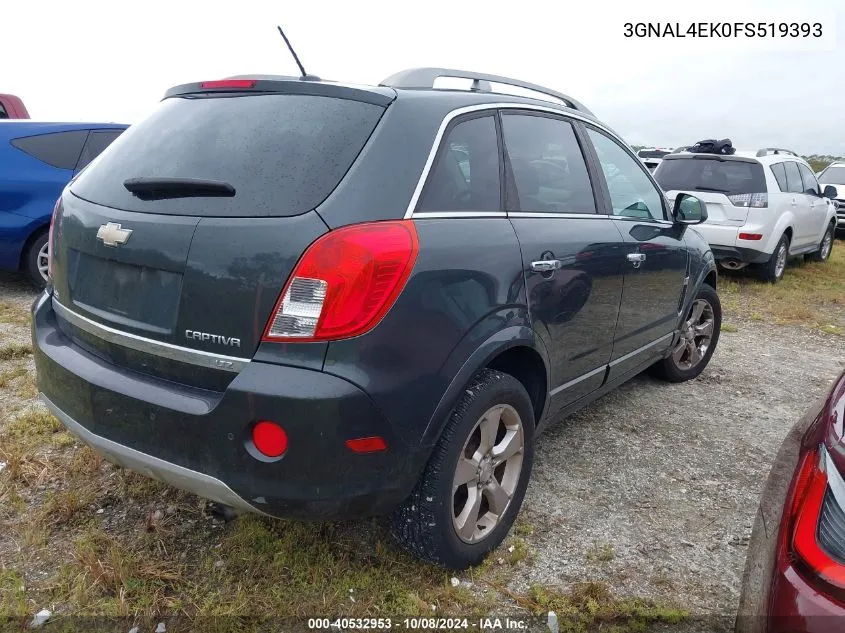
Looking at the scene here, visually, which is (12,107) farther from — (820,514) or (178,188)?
(820,514)

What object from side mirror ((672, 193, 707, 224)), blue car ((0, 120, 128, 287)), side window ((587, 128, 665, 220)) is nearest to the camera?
side window ((587, 128, 665, 220))

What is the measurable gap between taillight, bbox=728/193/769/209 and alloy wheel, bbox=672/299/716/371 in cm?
404

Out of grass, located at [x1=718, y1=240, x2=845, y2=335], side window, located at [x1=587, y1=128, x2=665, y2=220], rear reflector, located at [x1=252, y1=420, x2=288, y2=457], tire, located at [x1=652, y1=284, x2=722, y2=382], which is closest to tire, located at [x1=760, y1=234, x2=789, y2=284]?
grass, located at [x1=718, y1=240, x2=845, y2=335]

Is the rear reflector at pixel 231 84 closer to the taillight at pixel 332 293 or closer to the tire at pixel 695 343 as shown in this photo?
the taillight at pixel 332 293

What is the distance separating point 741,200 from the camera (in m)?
8.12

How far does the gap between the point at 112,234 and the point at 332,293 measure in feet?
2.71

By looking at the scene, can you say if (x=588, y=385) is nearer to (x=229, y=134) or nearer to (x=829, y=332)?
(x=229, y=134)

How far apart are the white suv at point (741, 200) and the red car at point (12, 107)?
381 inches

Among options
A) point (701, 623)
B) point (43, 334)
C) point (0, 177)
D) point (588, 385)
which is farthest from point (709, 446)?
point (0, 177)

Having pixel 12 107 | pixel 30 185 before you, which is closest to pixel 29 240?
pixel 30 185

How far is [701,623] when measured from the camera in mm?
2309

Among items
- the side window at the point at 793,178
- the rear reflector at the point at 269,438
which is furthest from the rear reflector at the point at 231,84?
the side window at the point at 793,178

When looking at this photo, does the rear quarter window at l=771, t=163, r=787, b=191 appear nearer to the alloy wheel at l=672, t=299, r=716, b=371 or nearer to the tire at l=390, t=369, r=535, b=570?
the alloy wheel at l=672, t=299, r=716, b=371

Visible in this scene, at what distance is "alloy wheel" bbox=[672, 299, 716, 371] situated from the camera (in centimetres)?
452
